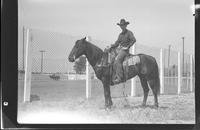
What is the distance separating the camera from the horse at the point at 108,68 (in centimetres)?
337

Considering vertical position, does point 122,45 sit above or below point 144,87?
above

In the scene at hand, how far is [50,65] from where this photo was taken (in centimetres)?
339

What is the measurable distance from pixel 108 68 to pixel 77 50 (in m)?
0.32

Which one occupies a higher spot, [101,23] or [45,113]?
[101,23]

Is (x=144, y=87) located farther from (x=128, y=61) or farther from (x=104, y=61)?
(x=104, y=61)

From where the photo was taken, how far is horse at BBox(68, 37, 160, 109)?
3.37 m

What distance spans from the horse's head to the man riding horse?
10.4 inches

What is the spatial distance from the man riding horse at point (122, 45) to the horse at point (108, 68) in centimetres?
6

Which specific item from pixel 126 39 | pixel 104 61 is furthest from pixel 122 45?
pixel 104 61

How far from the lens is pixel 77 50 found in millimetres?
3377

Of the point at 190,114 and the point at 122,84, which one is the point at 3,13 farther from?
the point at 190,114

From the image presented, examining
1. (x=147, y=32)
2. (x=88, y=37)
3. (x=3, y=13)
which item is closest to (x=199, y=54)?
(x=147, y=32)

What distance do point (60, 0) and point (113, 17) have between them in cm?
48

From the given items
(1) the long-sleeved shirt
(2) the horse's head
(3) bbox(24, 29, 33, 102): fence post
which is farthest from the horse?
(3) bbox(24, 29, 33, 102): fence post
